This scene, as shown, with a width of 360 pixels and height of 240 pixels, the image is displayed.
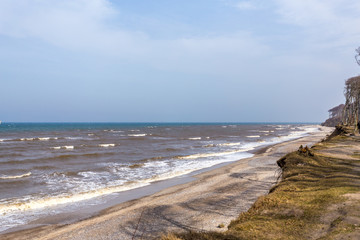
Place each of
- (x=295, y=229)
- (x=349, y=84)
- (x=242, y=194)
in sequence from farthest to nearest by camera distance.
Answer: (x=349, y=84), (x=242, y=194), (x=295, y=229)

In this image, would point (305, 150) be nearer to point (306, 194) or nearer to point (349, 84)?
point (306, 194)

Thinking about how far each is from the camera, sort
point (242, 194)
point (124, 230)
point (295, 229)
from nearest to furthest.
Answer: point (295, 229) → point (124, 230) → point (242, 194)

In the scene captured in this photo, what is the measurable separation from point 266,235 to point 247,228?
0.47 m

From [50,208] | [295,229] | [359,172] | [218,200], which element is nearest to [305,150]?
[359,172]

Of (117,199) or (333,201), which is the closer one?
(333,201)

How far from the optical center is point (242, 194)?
13.2m

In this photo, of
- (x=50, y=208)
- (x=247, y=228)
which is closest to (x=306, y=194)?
(x=247, y=228)

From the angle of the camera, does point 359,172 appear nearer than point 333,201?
No

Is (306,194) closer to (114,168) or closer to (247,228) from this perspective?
(247,228)

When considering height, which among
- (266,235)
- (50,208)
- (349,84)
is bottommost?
(50,208)

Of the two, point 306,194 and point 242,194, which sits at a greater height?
point 306,194

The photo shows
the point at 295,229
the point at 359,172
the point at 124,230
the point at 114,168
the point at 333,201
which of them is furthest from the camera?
the point at 114,168

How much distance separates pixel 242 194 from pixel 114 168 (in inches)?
527

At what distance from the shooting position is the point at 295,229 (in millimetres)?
6082
